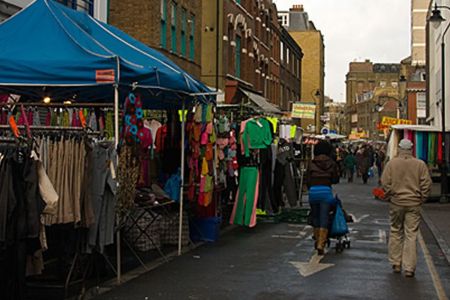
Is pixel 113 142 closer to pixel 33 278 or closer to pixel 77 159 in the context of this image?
pixel 77 159

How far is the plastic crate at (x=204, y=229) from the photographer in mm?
13625

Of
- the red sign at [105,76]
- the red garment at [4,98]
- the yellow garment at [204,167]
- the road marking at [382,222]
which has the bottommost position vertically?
the road marking at [382,222]

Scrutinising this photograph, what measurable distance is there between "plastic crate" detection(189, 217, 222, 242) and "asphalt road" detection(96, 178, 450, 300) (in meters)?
0.30

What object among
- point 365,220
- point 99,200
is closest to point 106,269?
point 99,200

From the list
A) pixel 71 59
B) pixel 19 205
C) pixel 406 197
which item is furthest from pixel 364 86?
pixel 19 205

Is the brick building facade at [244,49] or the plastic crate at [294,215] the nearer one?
the plastic crate at [294,215]

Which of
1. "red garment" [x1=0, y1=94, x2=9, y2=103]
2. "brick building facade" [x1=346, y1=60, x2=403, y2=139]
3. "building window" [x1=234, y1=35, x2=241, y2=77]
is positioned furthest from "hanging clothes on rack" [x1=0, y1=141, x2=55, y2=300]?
"brick building facade" [x1=346, y1=60, x2=403, y2=139]

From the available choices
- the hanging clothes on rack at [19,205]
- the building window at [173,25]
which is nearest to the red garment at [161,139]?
the hanging clothes on rack at [19,205]

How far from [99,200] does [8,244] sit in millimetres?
1566

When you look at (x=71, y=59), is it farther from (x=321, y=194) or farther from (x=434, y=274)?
(x=434, y=274)

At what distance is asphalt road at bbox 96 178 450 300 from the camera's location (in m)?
9.08

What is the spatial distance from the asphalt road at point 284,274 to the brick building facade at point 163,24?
12.4m

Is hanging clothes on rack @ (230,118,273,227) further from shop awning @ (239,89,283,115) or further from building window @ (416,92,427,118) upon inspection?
building window @ (416,92,427,118)

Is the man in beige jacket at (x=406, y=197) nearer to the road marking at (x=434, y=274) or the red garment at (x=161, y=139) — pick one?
the road marking at (x=434, y=274)
